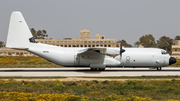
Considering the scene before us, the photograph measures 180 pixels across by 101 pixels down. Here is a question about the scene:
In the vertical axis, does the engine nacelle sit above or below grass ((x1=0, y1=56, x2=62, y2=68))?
above

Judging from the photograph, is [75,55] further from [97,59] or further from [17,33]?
[17,33]

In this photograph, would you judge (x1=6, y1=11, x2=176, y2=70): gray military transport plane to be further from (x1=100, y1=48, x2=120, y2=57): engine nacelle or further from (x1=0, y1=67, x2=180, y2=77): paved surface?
(x1=0, y1=67, x2=180, y2=77): paved surface

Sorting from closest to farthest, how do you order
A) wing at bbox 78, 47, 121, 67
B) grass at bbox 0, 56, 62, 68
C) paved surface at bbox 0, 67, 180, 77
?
paved surface at bbox 0, 67, 180, 77, wing at bbox 78, 47, 121, 67, grass at bbox 0, 56, 62, 68

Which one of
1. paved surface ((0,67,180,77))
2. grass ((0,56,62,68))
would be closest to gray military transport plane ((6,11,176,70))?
paved surface ((0,67,180,77))

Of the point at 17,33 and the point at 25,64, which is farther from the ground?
the point at 17,33

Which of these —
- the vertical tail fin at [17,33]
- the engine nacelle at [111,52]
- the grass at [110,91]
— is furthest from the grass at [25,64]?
the grass at [110,91]

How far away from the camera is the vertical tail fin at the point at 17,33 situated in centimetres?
2869

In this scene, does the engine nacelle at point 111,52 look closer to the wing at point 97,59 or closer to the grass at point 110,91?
the wing at point 97,59

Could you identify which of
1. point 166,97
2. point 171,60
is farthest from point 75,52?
point 166,97

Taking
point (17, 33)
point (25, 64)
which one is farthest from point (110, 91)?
point (25, 64)

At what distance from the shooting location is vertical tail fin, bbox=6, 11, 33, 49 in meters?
28.7

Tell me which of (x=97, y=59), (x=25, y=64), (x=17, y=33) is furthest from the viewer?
(x=25, y=64)

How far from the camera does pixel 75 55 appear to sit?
2928 centimetres

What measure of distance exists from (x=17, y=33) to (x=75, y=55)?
8141 mm
